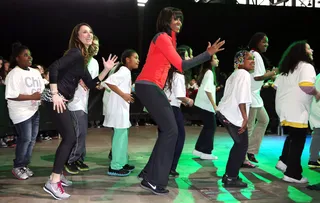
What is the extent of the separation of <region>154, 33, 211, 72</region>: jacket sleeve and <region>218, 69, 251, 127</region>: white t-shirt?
2.78 feet

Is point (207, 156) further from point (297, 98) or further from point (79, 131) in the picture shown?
point (79, 131)

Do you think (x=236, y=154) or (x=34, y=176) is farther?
(x=34, y=176)

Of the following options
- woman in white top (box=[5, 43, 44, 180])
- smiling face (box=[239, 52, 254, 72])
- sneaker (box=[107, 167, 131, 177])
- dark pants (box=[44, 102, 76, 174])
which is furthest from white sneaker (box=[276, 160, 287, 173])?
woman in white top (box=[5, 43, 44, 180])

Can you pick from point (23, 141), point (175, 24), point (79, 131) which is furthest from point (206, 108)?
point (23, 141)

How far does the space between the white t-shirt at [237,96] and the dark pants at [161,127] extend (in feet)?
2.47

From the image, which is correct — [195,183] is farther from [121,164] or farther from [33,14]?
[33,14]

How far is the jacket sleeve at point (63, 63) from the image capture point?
11.6ft

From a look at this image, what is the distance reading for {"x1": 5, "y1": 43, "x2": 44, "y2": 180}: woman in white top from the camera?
4.39 meters

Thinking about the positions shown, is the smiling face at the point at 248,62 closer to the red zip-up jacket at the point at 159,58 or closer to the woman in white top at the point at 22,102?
the red zip-up jacket at the point at 159,58

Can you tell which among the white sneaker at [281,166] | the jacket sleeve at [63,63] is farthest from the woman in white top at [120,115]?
the white sneaker at [281,166]

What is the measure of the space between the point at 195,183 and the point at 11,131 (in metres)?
4.62

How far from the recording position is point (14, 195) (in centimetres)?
370

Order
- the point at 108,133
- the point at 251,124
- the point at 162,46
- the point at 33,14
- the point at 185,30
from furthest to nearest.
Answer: the point at 185,30 → the point at 33,14 → the point at 108,133 → the point at 251,124 → the point at 162,46

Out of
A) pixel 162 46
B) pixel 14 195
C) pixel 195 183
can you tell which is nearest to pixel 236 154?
pixel 195 183
